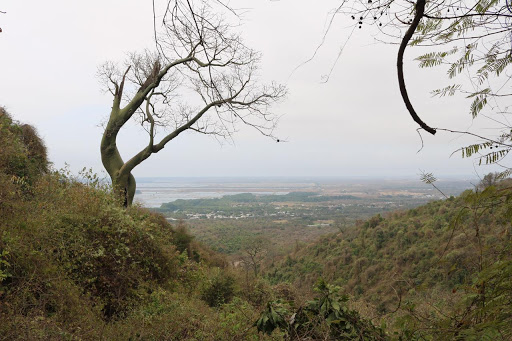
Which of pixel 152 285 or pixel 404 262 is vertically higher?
pixel 152 285

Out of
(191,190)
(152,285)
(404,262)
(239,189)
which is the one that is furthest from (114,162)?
(239,189)

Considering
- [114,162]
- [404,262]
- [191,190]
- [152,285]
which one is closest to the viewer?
[152,285]

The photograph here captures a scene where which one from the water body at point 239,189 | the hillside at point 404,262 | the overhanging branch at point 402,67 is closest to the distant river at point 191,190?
the water body at point 239,189

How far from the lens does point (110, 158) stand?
31.3 ft

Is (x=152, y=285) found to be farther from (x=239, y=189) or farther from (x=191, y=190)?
(x=239, y=189)

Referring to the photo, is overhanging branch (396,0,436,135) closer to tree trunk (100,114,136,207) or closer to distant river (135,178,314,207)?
tree trunk (100,114,136,207)

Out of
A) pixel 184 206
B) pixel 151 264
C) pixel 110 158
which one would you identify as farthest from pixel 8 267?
pixel 184 206

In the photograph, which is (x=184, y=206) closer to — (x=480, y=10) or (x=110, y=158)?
(x=110, y=158)

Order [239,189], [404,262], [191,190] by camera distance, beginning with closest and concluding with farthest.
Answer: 1. [404,262]
2. [191,190]
3. [239,189]

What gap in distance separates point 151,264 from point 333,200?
67421mm

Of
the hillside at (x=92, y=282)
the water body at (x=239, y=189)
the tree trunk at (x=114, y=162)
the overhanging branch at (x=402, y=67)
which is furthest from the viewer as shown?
the water body at (x=239, y=189)

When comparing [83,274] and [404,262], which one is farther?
[404,262]

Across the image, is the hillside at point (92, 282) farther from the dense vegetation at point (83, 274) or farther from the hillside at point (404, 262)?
the hillside at point (404, 262)

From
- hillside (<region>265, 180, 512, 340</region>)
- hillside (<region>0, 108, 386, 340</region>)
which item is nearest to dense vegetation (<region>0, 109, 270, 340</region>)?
hillside (<region>0, 108, 386, 340</region>)
